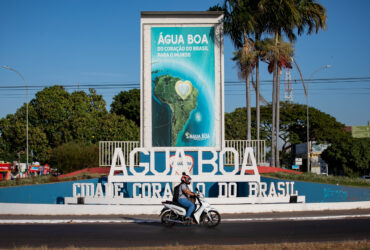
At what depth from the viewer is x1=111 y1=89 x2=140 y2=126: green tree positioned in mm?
70812

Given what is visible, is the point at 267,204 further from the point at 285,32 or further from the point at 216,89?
the point at 285,32

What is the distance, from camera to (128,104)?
7112cm

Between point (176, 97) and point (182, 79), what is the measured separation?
107 centimetres

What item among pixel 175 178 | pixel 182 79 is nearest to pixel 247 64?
pixel 182 79

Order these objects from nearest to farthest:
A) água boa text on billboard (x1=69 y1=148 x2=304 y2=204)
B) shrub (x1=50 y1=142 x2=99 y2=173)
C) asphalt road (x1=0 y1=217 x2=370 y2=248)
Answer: asphalt road (x1=0 y1=217 x2=370 y2=248), água boa text on billboard (x1=69 y1=148 x2=304 y2=204), shrub (x1=50 y1=142 x2=99 y2=173)

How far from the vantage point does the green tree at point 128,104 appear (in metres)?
70.8

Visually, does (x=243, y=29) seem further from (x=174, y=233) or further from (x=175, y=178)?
(x=174, y=233)

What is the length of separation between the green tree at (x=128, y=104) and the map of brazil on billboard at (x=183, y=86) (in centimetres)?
4411

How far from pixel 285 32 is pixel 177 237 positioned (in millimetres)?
26798

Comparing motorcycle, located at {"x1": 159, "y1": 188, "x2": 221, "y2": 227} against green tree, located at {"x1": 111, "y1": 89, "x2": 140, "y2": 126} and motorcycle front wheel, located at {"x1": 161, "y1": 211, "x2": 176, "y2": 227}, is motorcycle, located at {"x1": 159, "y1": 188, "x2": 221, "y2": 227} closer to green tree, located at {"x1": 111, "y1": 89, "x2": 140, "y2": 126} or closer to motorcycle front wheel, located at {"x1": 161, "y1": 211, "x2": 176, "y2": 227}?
motorcycle front wheel, located at {"x1": 161, "y1": 211, "x2": 176, "y2": 227}

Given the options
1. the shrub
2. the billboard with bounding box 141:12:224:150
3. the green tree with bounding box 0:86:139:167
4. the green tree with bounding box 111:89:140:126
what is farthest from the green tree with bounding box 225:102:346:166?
the billboard with bounding box 141:12:224:150

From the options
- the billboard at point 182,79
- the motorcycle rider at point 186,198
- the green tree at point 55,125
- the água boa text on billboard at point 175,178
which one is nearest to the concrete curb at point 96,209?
the água boa text on billboard at point 175,178

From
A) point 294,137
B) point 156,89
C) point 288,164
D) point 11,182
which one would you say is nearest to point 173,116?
point 156,89

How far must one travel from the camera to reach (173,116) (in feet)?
86.6
